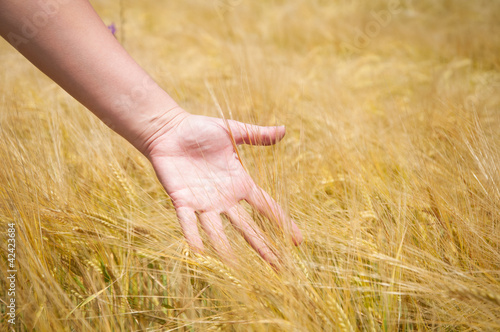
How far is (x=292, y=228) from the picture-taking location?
0.67 meters

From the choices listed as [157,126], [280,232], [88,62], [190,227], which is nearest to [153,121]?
[157,126]

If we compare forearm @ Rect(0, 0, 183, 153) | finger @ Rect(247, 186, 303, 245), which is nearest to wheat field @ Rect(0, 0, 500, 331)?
finger @ Rect(247, 186, 303, 245)

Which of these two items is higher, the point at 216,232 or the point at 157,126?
the point at 157,126

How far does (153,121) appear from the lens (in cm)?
83

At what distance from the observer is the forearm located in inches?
27.3

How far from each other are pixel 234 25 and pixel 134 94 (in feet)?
8.45

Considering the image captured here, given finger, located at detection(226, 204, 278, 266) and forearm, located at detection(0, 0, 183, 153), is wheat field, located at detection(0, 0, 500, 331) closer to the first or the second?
finger, located at detection(226, 204, 278, 266)

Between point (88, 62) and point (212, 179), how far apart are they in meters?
0.42

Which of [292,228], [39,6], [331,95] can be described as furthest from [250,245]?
[331,95]

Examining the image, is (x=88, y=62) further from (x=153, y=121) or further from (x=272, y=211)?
(x=272, y=211)

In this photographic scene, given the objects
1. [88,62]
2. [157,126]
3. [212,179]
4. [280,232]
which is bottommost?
[280,232]

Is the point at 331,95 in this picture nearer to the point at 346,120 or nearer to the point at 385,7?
the point at 346,120

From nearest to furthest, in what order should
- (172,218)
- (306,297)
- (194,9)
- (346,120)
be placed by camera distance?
(306,297)
(172,218)
(346,120)
(194,9)

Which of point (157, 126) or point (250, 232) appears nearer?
point (250, 232)
